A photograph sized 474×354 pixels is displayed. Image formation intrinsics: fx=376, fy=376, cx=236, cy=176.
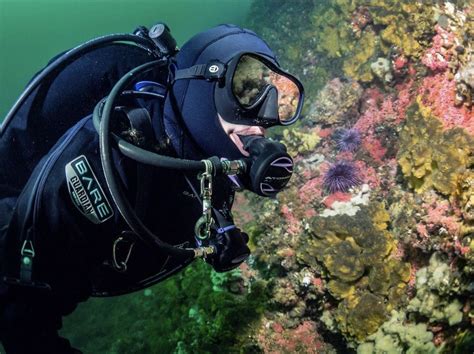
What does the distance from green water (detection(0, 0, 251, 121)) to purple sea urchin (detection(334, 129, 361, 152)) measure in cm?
8934

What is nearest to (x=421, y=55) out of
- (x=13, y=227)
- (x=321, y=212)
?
(x=321, y=212)

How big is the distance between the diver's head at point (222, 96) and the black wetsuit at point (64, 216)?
20 centimetres

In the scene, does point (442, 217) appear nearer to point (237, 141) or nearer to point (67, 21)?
point (237, 141)

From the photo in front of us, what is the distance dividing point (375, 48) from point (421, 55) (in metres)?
2.16

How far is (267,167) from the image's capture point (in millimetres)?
2121

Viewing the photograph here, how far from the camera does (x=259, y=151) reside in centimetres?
218

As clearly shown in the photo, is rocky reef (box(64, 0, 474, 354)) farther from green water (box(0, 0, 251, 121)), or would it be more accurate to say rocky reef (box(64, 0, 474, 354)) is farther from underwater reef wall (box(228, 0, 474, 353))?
green water (box(0, 0, 251, 121))

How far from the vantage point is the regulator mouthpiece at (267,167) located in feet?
6.95

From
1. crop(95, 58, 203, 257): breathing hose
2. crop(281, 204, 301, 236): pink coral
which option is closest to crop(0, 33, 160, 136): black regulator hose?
crop(95, 58, 203, 257): breathing hose

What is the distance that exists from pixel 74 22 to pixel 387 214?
128 m

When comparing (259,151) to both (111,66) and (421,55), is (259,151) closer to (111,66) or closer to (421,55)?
(111,66)

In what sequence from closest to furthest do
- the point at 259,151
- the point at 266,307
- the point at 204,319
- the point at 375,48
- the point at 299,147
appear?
the point at 259,151 < the point at 266,307 < the point at 204,319 < the point at 299,147 < the point at 375,48

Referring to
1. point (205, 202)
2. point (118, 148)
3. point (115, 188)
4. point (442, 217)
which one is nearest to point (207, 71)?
point (118, 148)

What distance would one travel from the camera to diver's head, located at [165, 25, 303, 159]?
7.94 feet
